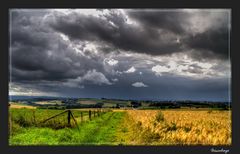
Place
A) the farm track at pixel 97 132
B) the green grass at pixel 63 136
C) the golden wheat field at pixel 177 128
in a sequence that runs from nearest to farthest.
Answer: the green grass at pixel 63 136 < the farm track at pixel 97 132 < the golden wheat field at pixel 177 128

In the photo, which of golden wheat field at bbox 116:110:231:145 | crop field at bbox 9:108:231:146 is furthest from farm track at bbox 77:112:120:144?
golden wheat field at bbox 116:110:231:145

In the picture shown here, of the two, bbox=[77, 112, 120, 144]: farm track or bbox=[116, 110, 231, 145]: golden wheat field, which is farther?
bbox=[116, 110, 231, 145]: golden wheat field

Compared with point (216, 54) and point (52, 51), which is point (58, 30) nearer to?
point (52, 51)

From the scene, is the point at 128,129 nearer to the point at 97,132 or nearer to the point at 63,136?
the point at 97,132

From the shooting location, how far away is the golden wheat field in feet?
117

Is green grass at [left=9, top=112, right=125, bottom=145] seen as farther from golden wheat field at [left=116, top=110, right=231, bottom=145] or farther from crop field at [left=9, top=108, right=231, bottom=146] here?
golden wheat field at [left=116, top=110, right=231, bottom=145]

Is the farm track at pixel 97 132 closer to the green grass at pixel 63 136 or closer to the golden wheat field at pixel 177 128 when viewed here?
the green grass at pixel 63 136

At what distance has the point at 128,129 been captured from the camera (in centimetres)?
3744

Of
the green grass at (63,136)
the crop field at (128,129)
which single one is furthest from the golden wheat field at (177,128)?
the green grass at (63,136)

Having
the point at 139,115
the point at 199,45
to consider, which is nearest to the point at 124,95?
the point at 139,115

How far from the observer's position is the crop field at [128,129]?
116ft

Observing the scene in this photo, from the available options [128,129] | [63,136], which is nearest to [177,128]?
[128,129]

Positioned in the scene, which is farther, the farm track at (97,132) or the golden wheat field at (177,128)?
the golden wheat field at (177,128)

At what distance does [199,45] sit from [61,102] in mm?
6395
